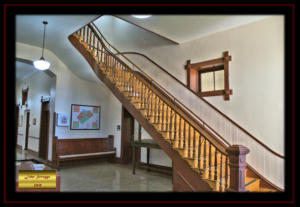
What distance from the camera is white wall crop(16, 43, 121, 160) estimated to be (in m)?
6.57

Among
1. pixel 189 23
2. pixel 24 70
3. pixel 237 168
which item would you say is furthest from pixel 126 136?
pixel 24 70

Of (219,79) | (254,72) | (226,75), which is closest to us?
(254,72)

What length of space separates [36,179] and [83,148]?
6255mm

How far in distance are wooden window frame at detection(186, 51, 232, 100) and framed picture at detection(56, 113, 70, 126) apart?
14.4 feet

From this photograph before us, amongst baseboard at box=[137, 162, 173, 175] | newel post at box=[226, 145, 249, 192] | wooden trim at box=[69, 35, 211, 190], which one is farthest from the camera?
baseboard at box=[137, 162, 173, 175]

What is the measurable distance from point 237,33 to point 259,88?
50.3 inches

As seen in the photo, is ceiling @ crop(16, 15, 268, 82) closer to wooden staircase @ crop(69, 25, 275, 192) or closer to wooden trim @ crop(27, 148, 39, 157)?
wooden staircase @ crop(69, 25, 275, 192)

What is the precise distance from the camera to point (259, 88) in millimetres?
3930

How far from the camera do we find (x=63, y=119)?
22.6 ft

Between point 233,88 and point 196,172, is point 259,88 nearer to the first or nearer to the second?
point 233,88

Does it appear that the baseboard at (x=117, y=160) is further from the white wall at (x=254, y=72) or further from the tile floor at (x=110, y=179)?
the white wall at (x=254, y=72)

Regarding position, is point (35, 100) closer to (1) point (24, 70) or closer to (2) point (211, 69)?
(1) point (24, 70)

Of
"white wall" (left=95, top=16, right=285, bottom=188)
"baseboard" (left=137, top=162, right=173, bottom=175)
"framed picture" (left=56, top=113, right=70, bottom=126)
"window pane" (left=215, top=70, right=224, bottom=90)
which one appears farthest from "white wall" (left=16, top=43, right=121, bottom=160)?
"window pane" (left=215, top=70, right=224, bottom=90)

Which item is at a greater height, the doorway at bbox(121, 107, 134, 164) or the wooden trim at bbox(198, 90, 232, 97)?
the wooden trim at bbox(198, 90, 232, 97)
